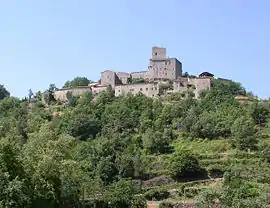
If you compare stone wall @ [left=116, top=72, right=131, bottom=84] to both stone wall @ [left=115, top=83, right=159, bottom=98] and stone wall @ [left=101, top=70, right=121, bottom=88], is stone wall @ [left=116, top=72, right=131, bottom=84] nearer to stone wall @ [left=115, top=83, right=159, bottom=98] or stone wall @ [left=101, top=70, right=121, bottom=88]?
stone wall @ [left=101, top=70, right=121, bottom=88]

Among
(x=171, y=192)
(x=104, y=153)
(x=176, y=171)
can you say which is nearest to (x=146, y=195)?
(x=171, y=192)

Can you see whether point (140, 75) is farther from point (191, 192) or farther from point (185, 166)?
point (191, 192)

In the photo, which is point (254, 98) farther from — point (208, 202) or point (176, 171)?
point (208, 202)

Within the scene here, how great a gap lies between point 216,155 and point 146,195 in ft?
57.4

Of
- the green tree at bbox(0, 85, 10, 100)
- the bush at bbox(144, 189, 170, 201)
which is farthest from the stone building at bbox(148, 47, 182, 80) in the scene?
the bush at bbox(144, 189, 170, 201)

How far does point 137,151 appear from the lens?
7931cm

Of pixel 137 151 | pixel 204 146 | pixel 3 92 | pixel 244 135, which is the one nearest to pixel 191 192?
pixel 137 151

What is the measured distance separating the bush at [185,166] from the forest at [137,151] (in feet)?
0.39

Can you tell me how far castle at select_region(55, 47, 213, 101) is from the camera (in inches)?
4386

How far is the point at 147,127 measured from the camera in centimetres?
9088

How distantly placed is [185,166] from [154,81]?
48.0 m

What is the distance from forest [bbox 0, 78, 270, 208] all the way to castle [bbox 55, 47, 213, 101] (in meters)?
3.43

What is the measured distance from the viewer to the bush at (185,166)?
70.2 metres

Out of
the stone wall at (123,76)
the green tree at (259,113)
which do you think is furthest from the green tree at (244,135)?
the stone wall at (123,76)
